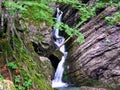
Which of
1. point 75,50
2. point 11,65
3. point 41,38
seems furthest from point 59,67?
point 11,65

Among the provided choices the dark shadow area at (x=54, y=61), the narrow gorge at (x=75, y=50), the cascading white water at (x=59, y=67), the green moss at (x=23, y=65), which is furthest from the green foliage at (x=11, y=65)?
the dark shadow area at (x=54, y=61)

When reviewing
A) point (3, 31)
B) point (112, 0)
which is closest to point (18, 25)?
point (3, 31)

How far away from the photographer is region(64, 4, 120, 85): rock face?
1503 centimetres

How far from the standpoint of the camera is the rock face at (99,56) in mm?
15031

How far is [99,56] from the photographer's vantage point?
50.9ft

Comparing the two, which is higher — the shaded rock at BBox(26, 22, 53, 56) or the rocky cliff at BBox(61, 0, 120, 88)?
the shaded rock at BBox(26, 22, 53, 56)

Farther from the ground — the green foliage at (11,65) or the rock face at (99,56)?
the rock face at (99,56)

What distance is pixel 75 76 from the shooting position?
16.2 metres

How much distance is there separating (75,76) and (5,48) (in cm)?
816

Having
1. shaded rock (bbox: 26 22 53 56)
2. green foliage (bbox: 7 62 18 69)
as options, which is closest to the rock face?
shaded rock (bbox: 26 22 53 56)

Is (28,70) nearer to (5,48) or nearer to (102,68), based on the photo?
(5,48)

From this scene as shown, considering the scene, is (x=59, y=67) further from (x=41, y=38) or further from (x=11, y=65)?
(x=11, y=65)

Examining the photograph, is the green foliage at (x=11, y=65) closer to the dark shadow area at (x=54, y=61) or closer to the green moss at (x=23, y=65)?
the green moss at (x=23, y=65)

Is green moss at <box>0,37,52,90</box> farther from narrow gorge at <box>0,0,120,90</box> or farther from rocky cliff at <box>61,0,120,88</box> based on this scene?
rocky cliff at <box>61,0,120,88</box>
